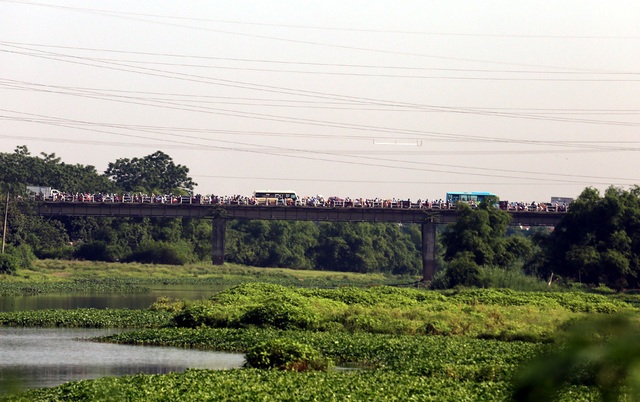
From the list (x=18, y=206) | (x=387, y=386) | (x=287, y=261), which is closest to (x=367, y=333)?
(x=387, y=386)

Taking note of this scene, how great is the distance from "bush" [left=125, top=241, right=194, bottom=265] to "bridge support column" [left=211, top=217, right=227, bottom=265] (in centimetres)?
857

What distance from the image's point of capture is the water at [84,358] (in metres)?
33.2

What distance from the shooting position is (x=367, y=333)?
47688 mm

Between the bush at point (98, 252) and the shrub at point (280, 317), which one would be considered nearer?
the shrub at point (280, 317)

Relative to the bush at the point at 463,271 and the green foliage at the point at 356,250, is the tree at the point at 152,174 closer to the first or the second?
the green foliage at the point at 356,250

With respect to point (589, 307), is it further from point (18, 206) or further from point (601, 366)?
point (18, 206)

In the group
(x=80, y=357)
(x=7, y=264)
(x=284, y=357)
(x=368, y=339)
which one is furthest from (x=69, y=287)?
(x=284, y=357)

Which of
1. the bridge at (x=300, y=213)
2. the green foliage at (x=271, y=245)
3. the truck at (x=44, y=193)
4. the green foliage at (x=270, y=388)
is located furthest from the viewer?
the green foliage at (x=271, y=245)

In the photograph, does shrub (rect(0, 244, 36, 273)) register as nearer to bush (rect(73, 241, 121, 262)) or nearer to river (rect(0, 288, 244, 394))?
bush (rect(73, 241, 121, 262))

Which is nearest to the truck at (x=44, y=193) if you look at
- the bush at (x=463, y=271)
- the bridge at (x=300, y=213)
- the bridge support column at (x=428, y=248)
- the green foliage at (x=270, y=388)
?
the bridge at (x=300, y=213)

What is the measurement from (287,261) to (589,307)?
106 m

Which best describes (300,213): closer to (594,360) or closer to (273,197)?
(273,197)

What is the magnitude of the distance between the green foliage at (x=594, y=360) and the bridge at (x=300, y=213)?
11728 centimetres

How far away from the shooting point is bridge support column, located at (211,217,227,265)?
422 ft
